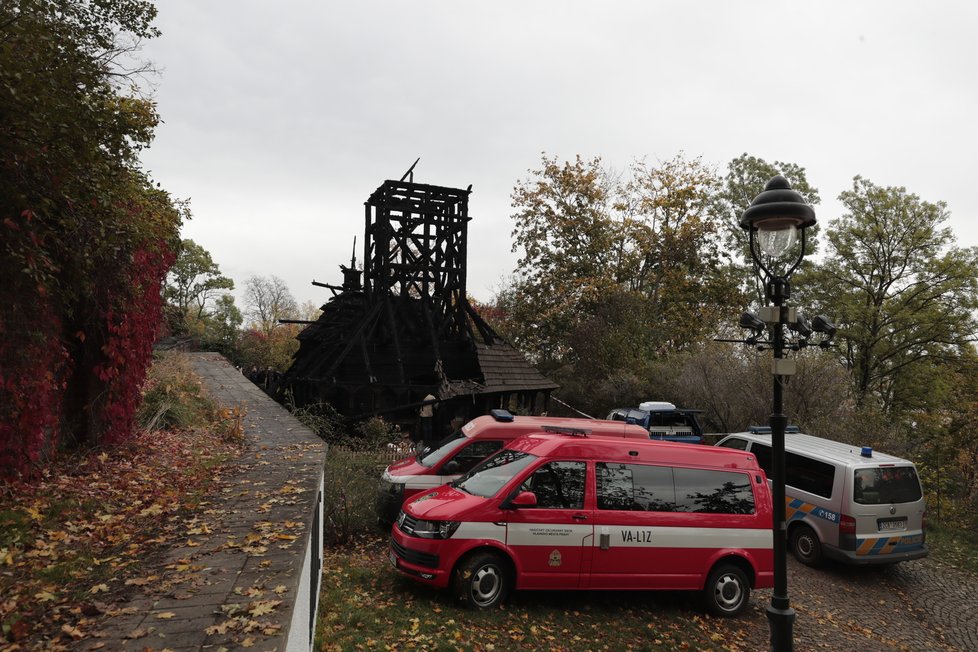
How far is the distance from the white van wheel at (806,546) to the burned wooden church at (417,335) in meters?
11.4

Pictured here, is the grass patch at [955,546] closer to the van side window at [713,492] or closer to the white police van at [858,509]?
the white police van at [858,509]

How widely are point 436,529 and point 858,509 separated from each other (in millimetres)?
6881

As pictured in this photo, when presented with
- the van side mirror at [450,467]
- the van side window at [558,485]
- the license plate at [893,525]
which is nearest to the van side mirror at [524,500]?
the van side window at [558,485]

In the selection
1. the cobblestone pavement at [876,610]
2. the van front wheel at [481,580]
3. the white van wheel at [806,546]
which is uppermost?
the van front wheel at [481,580]

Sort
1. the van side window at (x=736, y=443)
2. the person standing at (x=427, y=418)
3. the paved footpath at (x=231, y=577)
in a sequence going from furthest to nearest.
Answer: the person standing at (x=427, y=418) → the van side window at (x=736, y=443) → the paved footpath at (x=231, y=577)

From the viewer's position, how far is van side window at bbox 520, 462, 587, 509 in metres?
7.12

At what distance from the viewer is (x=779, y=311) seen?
18.4 feet

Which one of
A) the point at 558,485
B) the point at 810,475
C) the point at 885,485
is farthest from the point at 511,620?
the point at 885,485

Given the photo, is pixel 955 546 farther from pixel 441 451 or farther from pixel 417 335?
pixel 417 335

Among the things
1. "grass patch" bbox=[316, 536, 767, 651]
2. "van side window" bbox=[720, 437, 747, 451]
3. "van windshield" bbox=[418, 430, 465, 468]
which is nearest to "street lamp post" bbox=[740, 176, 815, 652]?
"grass patch" bbox=[316, 536, 767, 651]

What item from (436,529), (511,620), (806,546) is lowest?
(806,546)

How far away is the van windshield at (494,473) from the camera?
7.32 metres

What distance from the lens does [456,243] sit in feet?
73.9

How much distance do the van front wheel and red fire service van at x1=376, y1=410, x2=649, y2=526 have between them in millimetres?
2589
